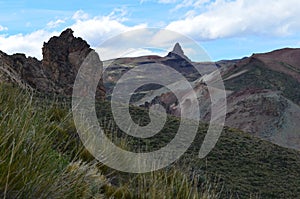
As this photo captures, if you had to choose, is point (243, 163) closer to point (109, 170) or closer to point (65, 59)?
point (109, 170)

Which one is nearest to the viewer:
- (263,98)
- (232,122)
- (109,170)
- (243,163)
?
(109,170)

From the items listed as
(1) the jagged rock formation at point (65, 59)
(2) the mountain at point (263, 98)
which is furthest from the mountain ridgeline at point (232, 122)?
(2) the mountain at point (263, 98)

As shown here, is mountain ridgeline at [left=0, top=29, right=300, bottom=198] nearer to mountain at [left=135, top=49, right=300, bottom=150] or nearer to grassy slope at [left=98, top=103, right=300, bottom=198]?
grassy slope at [left=98, top=103, right=300, bottom=198]

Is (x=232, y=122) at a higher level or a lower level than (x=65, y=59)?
lower

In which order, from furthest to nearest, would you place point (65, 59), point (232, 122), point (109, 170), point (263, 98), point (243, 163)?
point (263, 98) < point (232, 122) < point (65, 59) < point (243, 163) < point (109, 170)

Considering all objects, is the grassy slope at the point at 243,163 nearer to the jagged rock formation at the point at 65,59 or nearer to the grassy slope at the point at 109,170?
the grassy slope at the point at 109,170

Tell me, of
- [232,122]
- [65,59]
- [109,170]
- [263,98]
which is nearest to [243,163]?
[109,170]

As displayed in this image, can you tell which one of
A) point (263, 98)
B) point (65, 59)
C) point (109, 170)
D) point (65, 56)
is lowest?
point (263, 98)

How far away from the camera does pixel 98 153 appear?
6.54 meters

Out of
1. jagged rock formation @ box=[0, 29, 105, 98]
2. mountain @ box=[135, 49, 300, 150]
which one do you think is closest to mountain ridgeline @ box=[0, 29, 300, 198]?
jagged rock formation @ box=[0, 29, 105, 98]

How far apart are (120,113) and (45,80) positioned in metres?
4.54

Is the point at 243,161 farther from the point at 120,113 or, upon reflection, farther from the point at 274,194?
the point at 120,113

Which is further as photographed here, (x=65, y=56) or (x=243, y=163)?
(x=65, y=56)

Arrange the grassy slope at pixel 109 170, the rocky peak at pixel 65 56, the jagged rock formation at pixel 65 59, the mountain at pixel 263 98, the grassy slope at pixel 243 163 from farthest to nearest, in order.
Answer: the mountain at pixel 263 98 < the rocky peak at pixel 65 56 < the jagged rock formation at pixel 65 59 < the grassy slope at pixel 243 163 < the grassy slope at pixel 109 170
